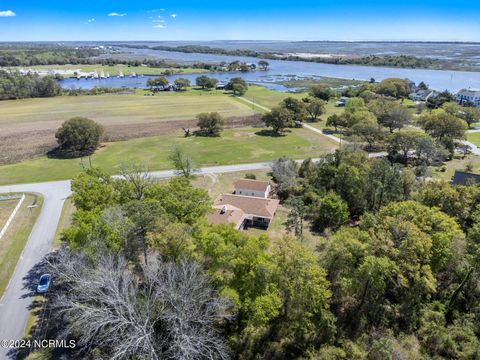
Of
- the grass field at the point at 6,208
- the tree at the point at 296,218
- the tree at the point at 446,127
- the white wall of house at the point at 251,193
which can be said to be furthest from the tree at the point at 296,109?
the grass field at the point at 6,208

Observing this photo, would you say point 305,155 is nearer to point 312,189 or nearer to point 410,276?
point 312,189

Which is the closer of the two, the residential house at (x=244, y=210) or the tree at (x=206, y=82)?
the residential house at (x=244, y=210)

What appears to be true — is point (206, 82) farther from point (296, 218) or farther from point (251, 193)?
point (296, 218)

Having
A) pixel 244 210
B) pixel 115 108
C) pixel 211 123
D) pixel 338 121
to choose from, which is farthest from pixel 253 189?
pixel 115 108

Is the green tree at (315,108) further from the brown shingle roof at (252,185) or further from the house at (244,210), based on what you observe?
the house at (244,210)

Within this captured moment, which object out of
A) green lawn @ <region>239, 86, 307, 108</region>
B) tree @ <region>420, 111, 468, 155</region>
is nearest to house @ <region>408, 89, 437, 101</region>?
green lawn @ <region>239, 86, 307, 108</region>

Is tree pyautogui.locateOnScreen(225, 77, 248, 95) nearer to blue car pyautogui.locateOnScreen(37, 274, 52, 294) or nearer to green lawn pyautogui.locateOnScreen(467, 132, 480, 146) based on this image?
green lawn pyautogui.locateOnScreen(467, 132, 480, 146)
